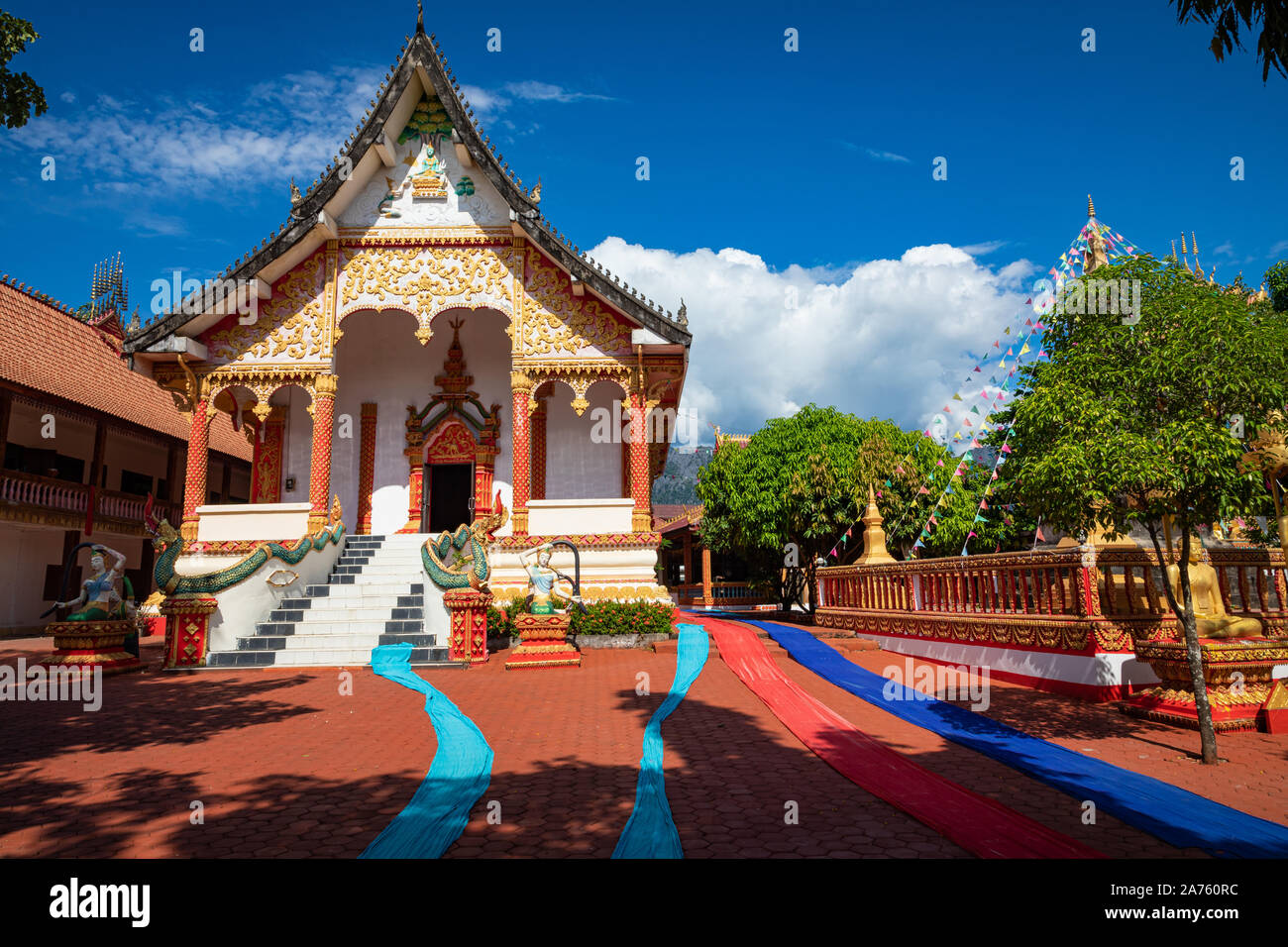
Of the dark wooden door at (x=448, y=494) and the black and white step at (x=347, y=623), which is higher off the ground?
the dark wooden door at (x=448, y=494)

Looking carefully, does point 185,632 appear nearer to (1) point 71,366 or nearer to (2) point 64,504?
(2) point 64,504

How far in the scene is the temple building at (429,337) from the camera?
14273 mm

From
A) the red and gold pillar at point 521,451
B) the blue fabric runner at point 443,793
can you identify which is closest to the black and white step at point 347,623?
the red and gold pillar at point 521,451

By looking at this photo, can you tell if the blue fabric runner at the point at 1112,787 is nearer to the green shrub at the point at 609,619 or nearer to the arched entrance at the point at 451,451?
the green shrub at the point at 609,619

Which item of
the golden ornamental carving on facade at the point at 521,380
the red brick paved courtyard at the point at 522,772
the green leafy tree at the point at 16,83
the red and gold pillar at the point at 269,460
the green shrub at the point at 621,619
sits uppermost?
the green leafy tree at the point at 16,83

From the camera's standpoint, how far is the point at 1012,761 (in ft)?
17.4

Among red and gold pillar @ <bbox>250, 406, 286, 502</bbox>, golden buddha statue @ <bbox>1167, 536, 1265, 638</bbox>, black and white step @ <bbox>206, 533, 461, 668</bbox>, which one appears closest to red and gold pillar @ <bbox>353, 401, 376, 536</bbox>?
red and gold pillar @ <bbox>250, 406, 286, 502</bbox>

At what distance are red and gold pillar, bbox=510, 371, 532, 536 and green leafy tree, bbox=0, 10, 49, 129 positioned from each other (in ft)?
27.7

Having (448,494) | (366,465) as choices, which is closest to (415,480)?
(448,494)

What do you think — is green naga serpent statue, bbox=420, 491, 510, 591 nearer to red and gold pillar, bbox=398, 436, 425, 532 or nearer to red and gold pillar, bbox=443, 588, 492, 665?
red and gold pillar, bbox=443, 588, 492, 665

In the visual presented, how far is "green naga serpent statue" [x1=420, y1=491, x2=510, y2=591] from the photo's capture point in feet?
36.3

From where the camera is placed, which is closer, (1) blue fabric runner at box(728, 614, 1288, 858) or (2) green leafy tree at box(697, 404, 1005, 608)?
(1) blue fabric runner at box(728, 614, 1288, 858)

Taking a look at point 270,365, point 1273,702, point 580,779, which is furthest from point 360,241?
point 1273,702

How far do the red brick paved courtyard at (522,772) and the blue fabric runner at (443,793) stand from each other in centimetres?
9
